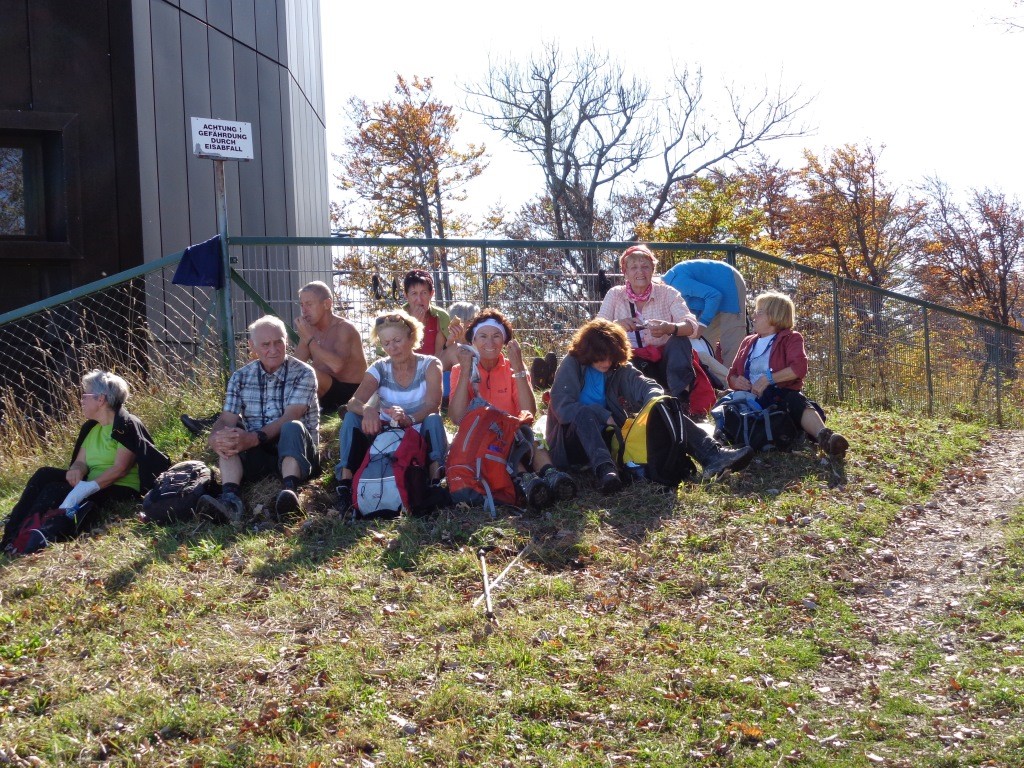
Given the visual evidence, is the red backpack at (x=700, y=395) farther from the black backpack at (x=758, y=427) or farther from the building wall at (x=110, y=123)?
the building wall at (x=110, y=123)

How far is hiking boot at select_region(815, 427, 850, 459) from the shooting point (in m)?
7.08

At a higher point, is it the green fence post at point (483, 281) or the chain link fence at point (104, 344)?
the green fence post at point (483, 281)

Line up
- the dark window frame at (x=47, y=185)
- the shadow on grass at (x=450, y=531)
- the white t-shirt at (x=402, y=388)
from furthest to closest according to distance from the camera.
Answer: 1. the dark window frame at (x=47, y=185)
2. the white t-shirt at (x=402, y=388)
3. the shadow on grass at (x=450, y=531)

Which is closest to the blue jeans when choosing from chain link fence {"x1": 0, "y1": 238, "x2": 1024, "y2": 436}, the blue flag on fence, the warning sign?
chain link fence {"x1": 0, "y1": 238, "x2": 1024, "y2": 436}

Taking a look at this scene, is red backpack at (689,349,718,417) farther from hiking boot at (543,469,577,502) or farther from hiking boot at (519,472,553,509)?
hiking boot at (519,472,553,509)

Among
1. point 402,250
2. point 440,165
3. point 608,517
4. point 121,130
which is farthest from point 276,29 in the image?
point 440,165

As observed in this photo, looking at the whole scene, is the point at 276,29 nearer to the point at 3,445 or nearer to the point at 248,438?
the point at 3,445

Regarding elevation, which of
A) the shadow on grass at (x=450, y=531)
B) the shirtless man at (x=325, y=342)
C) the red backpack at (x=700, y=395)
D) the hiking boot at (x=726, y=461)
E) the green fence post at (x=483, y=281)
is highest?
the green fence post at (x=483, y=281)

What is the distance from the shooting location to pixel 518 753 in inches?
144

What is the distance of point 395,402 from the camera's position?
6.81 meters

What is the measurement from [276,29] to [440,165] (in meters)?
15.2

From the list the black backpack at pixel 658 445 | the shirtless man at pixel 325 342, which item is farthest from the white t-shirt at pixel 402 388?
the black backpack at pixel 658 445

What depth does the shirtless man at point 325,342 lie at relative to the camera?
7.83 m

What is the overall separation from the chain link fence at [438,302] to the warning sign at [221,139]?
2.94ft
